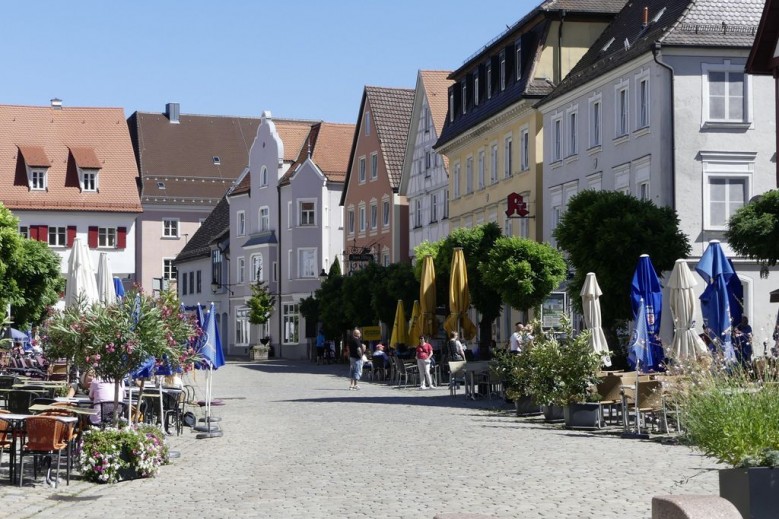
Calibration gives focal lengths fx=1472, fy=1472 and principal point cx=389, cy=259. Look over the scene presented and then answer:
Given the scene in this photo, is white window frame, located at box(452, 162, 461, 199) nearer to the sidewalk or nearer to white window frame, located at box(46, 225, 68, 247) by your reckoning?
white window frame, located at box(46, 225, 68, 247)

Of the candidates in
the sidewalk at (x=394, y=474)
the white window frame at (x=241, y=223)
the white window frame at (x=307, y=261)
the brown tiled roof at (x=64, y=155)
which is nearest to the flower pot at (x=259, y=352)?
the white window frame at (x=307, y=261)

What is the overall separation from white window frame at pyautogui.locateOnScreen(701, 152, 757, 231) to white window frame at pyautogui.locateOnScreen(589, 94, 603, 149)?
517 cm

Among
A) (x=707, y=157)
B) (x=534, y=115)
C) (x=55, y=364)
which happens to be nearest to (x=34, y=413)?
(x=55, y=364)

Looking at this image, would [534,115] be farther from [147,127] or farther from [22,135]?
[147,127]

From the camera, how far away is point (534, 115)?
49.5 m

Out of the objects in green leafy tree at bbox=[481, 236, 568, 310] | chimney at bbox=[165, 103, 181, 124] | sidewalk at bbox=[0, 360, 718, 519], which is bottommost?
sidewalk at bbox=[0, 360, 718, 519]

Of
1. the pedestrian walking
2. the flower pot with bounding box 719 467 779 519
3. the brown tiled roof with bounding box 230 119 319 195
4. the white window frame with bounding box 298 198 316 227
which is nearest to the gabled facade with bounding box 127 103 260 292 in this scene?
the brown tiled roof with bounding box 230 119 319 195

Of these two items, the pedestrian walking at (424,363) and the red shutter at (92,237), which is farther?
the red shutter at (92,237)

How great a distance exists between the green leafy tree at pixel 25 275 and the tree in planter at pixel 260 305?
31231 millimetres

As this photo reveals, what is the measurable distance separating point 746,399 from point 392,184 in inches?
2381

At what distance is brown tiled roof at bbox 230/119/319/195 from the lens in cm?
8644

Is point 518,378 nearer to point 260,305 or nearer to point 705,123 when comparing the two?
point 705,123

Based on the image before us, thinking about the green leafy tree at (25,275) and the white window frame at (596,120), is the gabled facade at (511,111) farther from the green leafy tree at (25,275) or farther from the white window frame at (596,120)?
the green leafy tree at (25,275)

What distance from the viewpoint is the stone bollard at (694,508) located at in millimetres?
8617
